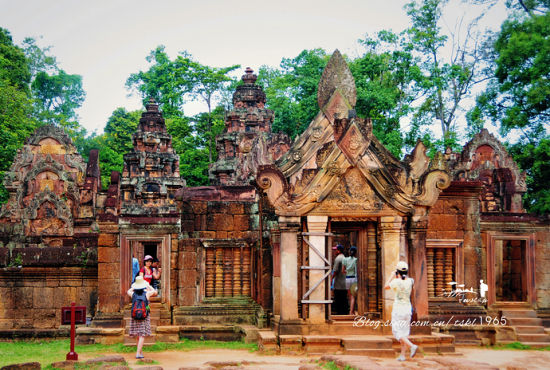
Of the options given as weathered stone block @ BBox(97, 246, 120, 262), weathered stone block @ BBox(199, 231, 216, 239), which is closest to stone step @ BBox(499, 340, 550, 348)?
weathered stone block @ BBox(199, 231, 216, 239)

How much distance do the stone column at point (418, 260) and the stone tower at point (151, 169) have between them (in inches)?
978

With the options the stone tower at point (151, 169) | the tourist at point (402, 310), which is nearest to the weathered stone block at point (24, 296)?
the tourist at point (402, 310)

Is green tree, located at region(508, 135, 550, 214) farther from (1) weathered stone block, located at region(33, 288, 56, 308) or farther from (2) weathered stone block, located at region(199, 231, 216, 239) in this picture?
(1) weathered stone block, located at region(33, 288, 56, 308)

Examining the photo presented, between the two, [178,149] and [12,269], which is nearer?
[12,269]

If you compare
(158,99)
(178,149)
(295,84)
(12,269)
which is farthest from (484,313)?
(158,99)

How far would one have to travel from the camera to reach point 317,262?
1263cm

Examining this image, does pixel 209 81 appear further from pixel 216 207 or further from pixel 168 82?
pixel 216 207

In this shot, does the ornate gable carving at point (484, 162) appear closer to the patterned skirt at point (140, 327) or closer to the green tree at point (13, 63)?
the patterned skirt at point (140, 327)

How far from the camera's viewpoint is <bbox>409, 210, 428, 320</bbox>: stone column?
1276 centimetres

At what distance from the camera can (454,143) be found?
30.8 m

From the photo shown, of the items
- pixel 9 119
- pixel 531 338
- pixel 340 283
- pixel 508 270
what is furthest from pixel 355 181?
pixel 9 119

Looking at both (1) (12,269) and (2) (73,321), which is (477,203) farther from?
(1) (12,269)

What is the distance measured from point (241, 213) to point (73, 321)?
482 cm

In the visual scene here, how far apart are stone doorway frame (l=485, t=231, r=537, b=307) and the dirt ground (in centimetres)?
189
